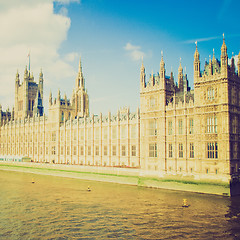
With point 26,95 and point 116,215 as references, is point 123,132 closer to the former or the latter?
point 116,215

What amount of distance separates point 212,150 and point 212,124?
4365 mm

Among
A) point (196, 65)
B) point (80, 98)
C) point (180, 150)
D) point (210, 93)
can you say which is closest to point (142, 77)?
point (196, 65)

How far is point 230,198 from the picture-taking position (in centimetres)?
4675

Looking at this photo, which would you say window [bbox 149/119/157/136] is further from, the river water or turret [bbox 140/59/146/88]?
the river water

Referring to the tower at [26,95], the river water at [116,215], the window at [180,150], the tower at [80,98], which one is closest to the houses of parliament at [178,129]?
the window at [180,150]

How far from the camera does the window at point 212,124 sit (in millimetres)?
51469

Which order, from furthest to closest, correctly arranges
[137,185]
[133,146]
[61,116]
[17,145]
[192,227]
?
[17,145], [61,116], [133,146], [137,185], [192,227]

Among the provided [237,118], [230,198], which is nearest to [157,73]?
[237,118]

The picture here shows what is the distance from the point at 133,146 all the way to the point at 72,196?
2830cm

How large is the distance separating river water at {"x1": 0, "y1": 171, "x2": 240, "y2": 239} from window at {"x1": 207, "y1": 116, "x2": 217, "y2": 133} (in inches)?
427

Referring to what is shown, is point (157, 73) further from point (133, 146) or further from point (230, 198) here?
point (230, 198)

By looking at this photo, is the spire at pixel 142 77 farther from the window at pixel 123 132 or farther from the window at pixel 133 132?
the window at pixel 123 132

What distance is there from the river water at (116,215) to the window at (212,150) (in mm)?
6823

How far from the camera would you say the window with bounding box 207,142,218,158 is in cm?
5116
